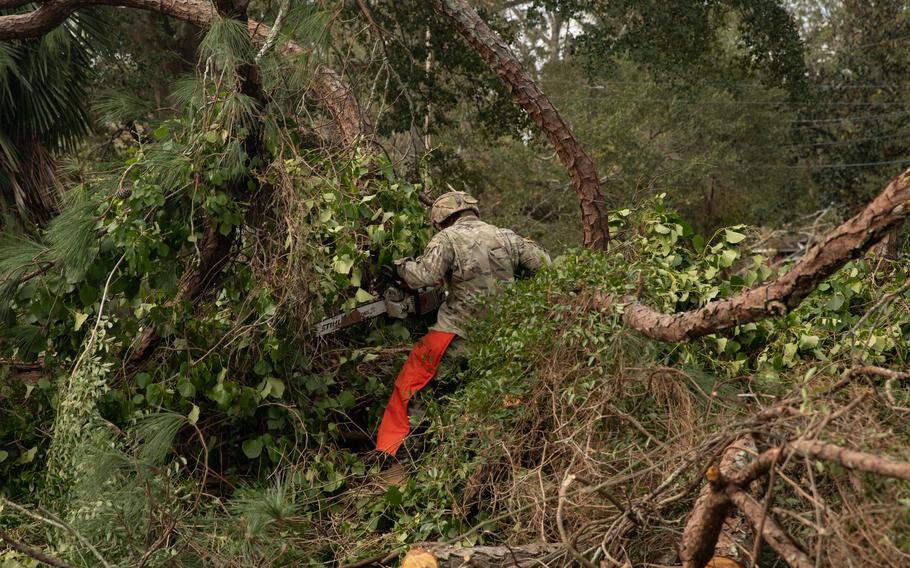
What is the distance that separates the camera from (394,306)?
5699mm

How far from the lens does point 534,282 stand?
5246 millimetres

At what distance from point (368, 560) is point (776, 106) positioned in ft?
70.0

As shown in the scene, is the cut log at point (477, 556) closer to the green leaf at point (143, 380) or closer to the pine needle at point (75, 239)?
the green leaf at point (143, 380)

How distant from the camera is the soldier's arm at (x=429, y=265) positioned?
5.48 m

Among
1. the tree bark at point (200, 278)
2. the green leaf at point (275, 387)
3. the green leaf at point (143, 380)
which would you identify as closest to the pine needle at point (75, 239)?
the tree bark at point (200, 278)

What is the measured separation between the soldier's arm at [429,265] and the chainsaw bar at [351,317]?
0.83 feet

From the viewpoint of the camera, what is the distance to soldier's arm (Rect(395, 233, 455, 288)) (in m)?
5.48

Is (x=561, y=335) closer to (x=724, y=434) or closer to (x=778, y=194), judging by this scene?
(x=724, y=434)

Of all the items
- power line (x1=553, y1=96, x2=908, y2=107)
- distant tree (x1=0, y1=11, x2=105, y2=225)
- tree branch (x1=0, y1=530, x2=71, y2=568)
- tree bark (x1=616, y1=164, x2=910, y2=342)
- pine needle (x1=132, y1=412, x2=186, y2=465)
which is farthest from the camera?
power line (x1=553, y1=96, x2=908, y2=107)

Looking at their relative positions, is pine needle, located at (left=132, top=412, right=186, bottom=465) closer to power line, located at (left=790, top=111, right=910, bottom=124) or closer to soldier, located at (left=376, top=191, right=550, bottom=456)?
soldier, located at (left=376, top=191, right=550, bottom=456)

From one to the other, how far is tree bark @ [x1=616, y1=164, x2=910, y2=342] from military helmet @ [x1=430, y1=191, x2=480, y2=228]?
1.28m

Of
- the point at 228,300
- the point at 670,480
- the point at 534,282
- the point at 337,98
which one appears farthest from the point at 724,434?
the point at 337,98

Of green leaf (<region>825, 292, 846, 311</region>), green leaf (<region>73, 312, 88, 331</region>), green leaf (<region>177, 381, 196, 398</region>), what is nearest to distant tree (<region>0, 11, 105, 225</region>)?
green leaf (<region>73, 312, 88, 331</region>)

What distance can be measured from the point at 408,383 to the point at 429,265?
0.66m
